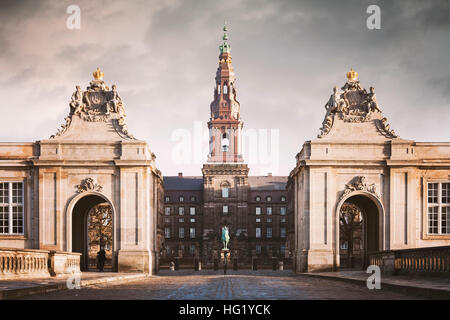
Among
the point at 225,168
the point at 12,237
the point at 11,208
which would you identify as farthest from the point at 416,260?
the point at 225,168

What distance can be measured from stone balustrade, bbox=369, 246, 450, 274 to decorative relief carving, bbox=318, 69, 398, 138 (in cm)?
1188

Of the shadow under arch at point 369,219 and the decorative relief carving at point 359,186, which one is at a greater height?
the decorative relief carving at point 359,186

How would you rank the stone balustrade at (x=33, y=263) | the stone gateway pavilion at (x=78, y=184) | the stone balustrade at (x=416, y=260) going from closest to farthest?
the stone balustrade at (x=416, y=260)
the stone balustrade at (x=33, y=263)
the stone gateway pavilion at (x=78, y=184)

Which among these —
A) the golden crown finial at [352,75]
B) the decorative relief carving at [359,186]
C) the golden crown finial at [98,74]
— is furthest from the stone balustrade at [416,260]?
the golden crown finial at [98,74]

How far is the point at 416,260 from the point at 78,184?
22.0m

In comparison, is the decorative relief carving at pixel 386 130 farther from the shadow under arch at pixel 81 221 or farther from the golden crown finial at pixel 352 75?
the shadow under arch at pixel 81 221

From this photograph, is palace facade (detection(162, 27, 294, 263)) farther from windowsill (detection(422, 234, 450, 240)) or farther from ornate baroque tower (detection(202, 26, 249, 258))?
windowsill (detection(422, 234, 450, 240))

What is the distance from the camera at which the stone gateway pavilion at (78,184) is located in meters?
38.6

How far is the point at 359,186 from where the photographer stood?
3903 cm

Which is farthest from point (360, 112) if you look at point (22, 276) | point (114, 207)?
point (22, 276)

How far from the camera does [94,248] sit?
82500mm

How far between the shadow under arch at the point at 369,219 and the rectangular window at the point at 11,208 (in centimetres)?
1879
